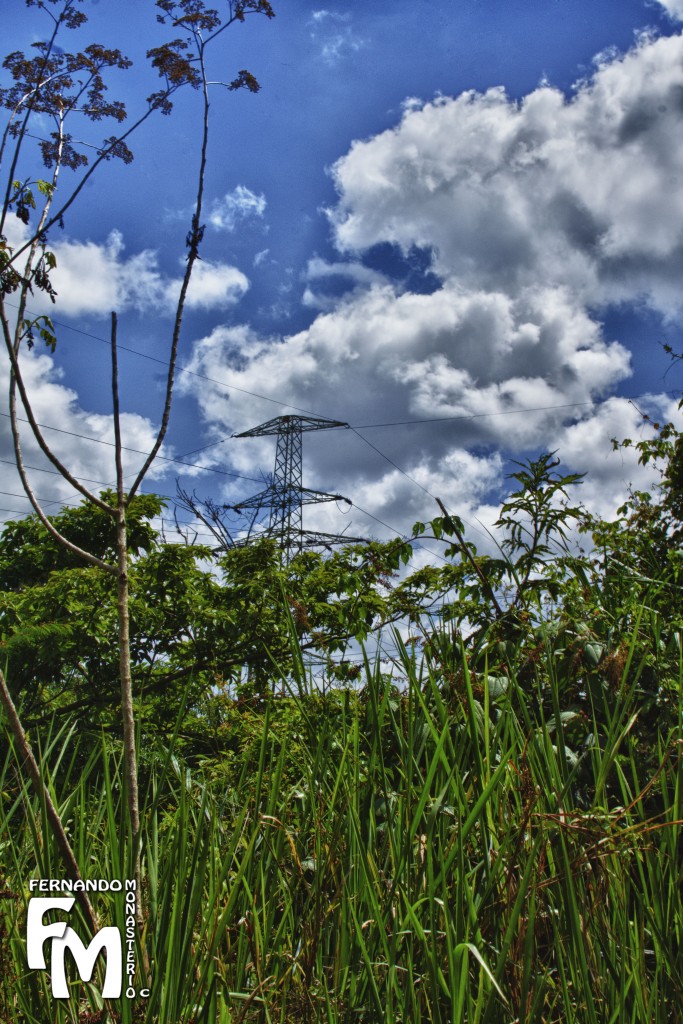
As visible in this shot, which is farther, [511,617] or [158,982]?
[511,617]

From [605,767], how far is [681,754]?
29 centimetres

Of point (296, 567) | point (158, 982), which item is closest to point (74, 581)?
point (296, 567)

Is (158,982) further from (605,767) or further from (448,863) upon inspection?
(605,767)

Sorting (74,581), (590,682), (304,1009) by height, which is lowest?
(304,1009)

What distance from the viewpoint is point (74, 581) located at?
6570 mm

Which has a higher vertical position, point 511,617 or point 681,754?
point 511,617

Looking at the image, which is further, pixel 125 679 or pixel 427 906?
pixel 125 679

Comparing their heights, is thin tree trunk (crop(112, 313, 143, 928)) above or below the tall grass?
above

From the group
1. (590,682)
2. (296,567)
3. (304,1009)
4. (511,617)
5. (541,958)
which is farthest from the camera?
(296,567)

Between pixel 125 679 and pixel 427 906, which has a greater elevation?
pixel 125 679

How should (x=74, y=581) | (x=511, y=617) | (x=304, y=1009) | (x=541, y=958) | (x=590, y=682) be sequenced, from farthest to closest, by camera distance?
(x=74, y=581) < (x=511, y=617) < (x=590, y=682) < (x=541, y=958) < (x=304, y=1009)

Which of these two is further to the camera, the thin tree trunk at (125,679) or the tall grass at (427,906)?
the thin tree trunk at (125,679)

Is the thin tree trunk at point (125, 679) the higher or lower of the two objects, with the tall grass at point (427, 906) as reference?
higher

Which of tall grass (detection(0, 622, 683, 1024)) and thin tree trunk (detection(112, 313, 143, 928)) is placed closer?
tall grass (detection(0, 622, 683, 1024))
